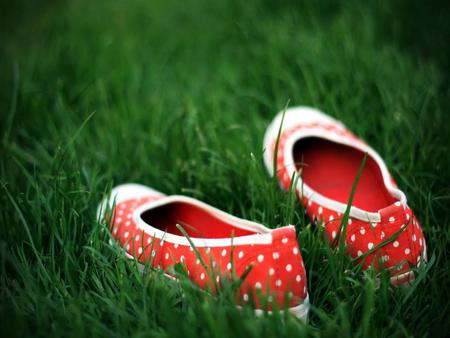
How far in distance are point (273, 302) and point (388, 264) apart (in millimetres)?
305

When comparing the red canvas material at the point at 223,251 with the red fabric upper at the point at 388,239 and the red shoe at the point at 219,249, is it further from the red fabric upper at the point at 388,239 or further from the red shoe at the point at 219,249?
the red fabric upper at the point at 388,239

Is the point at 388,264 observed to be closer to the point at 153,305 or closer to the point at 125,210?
the point at 153,305

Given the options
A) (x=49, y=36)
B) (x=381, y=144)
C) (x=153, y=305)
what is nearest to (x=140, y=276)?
(x=153, y=305)

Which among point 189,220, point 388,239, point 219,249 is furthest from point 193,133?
point 388,239

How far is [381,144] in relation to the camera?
1.43 meters

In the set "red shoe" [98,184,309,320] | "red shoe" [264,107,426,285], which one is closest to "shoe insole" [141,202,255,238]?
"red shoe" [98,184,309,320]

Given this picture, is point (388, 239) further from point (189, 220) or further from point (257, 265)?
point (189, 220)

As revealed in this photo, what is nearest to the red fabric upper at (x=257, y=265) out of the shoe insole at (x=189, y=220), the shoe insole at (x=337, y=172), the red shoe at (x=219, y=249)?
the red shoe at (x=219, y=249)

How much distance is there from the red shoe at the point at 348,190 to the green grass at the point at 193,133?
0.05 metres

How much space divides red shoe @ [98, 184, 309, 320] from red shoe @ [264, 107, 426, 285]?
0.18 m

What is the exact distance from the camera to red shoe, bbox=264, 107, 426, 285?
0.98m

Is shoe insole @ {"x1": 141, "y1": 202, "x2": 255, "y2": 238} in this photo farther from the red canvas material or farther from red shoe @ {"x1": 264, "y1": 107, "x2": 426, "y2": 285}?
A: red shoe @ {"x1": 264, "y1": 107, "x2": 426, "y2": 285}

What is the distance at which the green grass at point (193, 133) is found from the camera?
913mm

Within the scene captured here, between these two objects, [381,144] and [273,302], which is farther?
[381,144]
